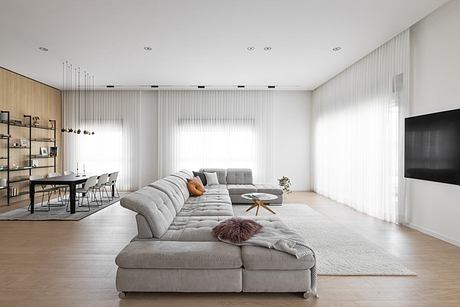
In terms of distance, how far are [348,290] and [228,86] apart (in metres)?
6.66

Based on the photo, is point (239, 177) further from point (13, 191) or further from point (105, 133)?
point (13, 191)

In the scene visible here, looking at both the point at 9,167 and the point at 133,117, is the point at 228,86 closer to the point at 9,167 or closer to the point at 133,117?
the point at 133,117

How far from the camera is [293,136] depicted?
29.8ft

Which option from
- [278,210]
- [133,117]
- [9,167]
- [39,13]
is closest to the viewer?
[39,13]

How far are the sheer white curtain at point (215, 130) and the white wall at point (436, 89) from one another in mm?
4654

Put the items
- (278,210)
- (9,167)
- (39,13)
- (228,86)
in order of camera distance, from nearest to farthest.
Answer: (39,13) < (278,210) < (9,167) < (228,86)

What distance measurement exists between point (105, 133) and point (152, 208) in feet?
22.5

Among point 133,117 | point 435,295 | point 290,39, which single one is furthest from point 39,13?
point 435,295

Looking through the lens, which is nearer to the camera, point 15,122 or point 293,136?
point 15,122

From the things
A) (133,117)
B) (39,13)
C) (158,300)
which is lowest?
(158,300)

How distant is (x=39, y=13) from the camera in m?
3.94

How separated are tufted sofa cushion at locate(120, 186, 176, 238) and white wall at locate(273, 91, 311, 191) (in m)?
6.14

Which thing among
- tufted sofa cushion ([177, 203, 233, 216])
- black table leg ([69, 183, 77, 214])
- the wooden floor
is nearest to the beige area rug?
the wooden floor

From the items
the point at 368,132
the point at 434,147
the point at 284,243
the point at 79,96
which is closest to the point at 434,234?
the point at 434,147
